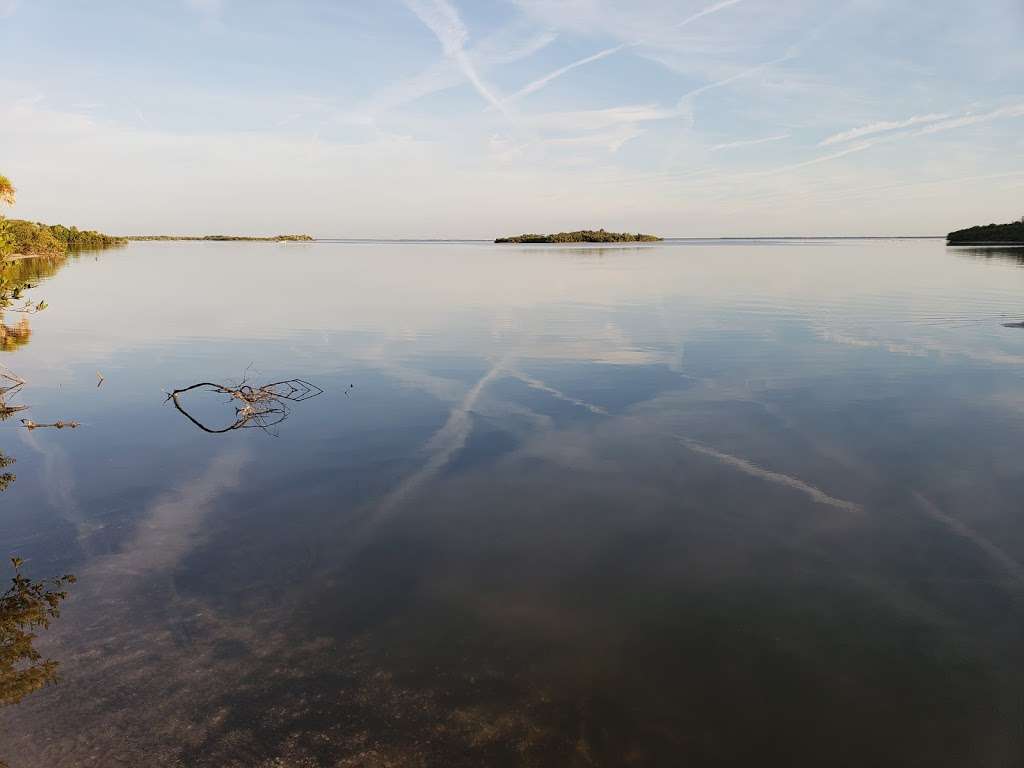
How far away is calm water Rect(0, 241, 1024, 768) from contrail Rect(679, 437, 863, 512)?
83mm

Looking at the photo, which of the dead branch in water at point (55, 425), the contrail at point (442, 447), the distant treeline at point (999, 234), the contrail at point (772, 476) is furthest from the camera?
the distant treeline at point (999, 234)

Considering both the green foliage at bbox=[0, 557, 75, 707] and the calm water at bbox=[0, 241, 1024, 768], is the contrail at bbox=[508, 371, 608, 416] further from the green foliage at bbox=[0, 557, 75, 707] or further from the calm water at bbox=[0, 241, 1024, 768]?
the green foliage at bbox=[0, 557, 75, 707]

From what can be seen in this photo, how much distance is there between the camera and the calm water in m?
7.03

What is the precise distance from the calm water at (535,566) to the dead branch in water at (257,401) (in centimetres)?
54

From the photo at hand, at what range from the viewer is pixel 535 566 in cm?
1043

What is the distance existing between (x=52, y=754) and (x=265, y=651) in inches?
93.2

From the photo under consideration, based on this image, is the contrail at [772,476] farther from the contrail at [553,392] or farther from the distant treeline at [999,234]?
the distant treeline at [999,234]

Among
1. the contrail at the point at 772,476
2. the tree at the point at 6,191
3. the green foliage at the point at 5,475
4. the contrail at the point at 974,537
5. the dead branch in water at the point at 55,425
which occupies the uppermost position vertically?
the tree at the point at 6,191

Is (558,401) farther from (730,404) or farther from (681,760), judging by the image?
(681,760)

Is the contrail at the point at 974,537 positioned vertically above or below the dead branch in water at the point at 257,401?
below

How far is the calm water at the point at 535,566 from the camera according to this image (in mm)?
7027

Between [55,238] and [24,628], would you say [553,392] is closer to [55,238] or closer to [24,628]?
[24,628]

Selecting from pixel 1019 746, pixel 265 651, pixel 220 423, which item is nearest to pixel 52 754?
pixel 265 651

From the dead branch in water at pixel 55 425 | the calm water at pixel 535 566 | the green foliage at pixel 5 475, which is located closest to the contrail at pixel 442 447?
the calm water at pixel 535 566
